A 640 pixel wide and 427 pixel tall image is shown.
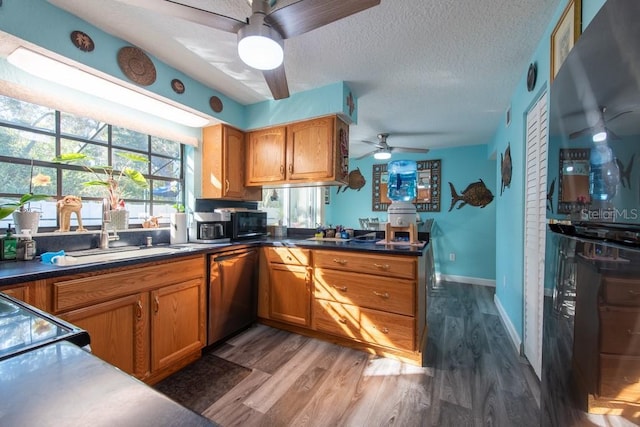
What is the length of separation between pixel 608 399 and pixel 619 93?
449 millimetres

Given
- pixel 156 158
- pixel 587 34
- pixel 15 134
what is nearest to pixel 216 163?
pixel 156 158

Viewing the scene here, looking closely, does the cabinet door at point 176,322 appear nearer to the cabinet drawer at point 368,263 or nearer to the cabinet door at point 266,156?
the cabinet drawer at point 368,263

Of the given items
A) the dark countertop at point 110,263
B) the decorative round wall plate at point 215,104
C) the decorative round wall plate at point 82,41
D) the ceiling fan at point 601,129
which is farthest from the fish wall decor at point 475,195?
the decorative round wall plate at point 82,41

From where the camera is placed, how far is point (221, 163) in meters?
2.66

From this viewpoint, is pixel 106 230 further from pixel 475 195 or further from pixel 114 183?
pixel 475 195

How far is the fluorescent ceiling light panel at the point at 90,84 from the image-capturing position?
152 cm

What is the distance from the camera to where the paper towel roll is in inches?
94.3

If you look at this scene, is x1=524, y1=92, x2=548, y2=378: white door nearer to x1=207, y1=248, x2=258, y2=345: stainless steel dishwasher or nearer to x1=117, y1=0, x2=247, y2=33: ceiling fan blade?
x1=117, y1=0, x2=247, y2=33: ceiling fan blade

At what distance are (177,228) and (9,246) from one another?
1.03 meters

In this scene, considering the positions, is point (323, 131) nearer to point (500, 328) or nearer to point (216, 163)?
point (216, 163)

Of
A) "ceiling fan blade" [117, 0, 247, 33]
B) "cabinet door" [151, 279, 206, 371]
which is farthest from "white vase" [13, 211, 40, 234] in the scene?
"ceiling fan blade" [117, 0, 247, 33]

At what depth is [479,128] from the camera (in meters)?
3.50

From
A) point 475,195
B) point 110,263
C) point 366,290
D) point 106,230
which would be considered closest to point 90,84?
point 106,230

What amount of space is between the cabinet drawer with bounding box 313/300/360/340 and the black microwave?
1038 mm
